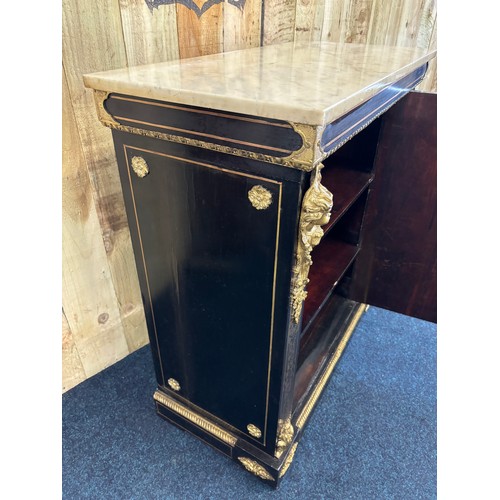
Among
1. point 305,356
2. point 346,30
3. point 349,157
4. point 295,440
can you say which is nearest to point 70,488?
point 295,440

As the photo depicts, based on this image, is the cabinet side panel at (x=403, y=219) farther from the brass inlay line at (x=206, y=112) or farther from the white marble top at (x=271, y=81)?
the brass inlay line at (x=206, y=112)

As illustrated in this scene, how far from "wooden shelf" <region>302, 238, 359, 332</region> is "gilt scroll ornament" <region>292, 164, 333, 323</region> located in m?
0.35

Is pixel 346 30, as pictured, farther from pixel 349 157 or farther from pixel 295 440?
pixel 295 440

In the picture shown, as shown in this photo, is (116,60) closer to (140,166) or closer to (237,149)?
(140,166)

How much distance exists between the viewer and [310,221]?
2.28ft

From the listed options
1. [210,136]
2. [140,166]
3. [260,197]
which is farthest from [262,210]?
[140,166]

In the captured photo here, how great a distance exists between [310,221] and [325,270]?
0.68 metres

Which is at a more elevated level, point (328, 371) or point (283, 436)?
point (283, 436)

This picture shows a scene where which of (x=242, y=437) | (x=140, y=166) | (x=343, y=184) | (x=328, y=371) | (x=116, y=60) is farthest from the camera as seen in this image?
(x=328, y=371)

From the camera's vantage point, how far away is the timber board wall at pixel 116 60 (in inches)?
37.9

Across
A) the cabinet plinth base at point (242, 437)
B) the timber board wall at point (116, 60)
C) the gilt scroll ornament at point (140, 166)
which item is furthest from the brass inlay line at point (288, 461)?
the gilt scroll ornament at point (140, 166)

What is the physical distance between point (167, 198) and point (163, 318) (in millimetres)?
391

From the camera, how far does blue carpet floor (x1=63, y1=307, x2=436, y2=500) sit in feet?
3.73

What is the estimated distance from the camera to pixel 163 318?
3.58 ft
